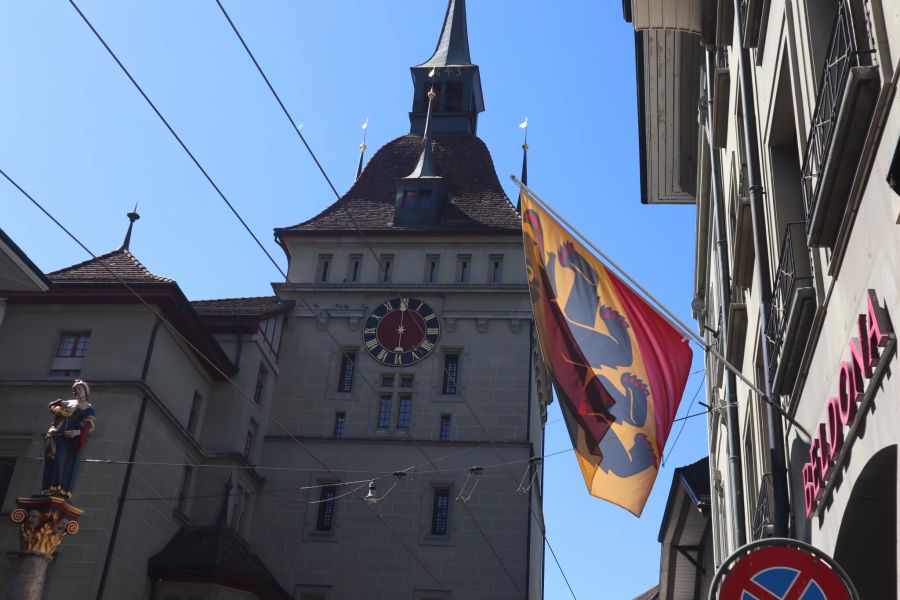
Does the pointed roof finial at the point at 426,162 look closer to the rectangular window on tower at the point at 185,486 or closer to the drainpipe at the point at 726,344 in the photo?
the rectangular window on tower at the point at 185,486

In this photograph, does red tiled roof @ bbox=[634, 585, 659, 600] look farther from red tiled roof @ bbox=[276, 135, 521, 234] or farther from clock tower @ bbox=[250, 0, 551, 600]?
red tiled roof @ bbox=[276, 135, 521, 234]

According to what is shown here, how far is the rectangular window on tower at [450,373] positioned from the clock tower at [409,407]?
5cm

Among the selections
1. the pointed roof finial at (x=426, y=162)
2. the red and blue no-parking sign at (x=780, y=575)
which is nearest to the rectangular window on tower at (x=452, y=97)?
the pointed roof finial at (x=426, y=162)

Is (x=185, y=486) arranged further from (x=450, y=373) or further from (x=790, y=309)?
(x=790, y=309)

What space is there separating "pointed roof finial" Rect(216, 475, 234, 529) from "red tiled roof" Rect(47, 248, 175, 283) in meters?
6.26

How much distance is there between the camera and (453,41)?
51031mm

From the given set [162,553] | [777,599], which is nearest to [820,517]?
[777,599]

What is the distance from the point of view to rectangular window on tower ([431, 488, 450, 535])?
3316 cm

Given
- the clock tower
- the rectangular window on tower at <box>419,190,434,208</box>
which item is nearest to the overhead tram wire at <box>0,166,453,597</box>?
the clock tower

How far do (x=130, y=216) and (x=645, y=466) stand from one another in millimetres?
27510

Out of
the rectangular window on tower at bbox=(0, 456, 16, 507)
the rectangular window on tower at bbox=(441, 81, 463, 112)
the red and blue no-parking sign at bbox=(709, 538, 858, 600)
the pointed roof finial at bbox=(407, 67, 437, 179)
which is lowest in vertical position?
the red and blue no-parking sign at bbox=(709, 538, 858, 600)

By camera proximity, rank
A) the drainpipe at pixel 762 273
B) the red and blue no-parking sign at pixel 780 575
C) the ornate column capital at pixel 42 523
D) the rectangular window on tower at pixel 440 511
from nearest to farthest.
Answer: the red and blue no-parking sign at pixel 780 575
the drainpipe at pixel 762 273
the ornate column capital at pixel 42 523
the rectangular window on tower at pixel 440 511

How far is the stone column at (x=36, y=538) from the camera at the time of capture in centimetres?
1538

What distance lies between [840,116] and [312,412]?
30.6m
